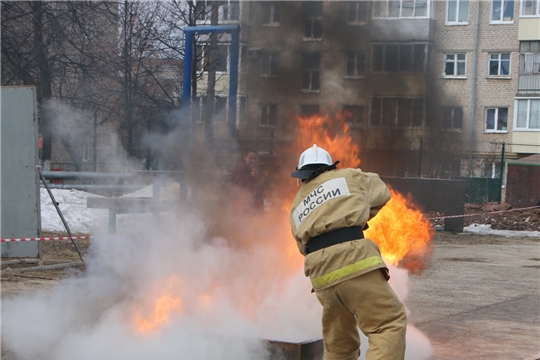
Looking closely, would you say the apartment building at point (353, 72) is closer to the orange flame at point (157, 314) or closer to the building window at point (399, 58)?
the building window at point (399, 58)

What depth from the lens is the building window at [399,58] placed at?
9109 mm

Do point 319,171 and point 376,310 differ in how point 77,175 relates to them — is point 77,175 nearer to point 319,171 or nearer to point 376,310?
point 319,171

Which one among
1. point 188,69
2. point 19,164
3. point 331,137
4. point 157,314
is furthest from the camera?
point 188,69

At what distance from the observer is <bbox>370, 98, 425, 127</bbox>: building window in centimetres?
976

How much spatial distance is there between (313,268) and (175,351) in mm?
1548

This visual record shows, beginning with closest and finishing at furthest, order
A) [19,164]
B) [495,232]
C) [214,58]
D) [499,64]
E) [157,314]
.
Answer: [157,314], [19,164], [214,58], [495,232], [499,64]

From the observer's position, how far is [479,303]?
8992 mm

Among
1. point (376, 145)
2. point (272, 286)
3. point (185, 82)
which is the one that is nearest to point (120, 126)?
A: point (185, 82)

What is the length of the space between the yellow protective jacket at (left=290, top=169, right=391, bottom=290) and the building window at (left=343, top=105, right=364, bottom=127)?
485 cm

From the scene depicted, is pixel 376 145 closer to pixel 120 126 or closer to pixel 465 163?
pixel 465 163

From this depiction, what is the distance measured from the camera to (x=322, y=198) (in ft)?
14.9

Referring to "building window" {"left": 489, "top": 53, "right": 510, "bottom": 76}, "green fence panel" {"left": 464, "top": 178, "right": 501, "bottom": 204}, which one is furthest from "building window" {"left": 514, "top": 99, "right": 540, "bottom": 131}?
"green fence panel" {"left": 464, "top": 178, "right": 501, "bottom": 204}

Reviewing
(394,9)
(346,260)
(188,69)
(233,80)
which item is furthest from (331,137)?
(188,69)

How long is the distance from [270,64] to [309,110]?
36.5 inches
